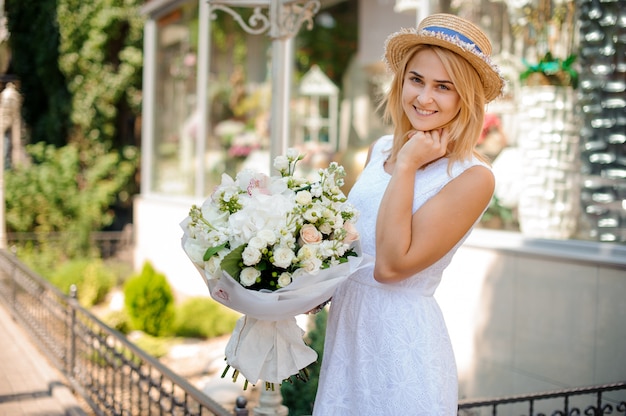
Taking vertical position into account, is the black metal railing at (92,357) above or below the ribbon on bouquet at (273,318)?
below

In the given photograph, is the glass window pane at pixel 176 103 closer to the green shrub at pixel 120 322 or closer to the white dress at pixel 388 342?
the green shrub at pixel 120 322

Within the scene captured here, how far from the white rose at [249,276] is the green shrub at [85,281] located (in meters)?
8.68

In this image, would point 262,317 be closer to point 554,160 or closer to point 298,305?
point 298,305

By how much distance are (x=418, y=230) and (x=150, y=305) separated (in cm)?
670

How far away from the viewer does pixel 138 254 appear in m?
12.4

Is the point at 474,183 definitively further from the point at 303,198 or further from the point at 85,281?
the point at 85,281

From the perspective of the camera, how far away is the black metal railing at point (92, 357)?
4.19m

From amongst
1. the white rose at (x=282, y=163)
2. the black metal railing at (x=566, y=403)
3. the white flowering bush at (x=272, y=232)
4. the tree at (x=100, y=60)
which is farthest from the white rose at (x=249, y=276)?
the tree at (x=100, y=60)

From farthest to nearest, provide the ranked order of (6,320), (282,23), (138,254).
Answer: (138,254), (6,320), (282,23)

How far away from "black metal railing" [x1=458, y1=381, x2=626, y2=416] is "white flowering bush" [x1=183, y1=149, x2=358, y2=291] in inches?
63.7

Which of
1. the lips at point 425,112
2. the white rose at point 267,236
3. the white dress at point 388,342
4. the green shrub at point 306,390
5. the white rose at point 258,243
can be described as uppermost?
the lips at point 425,112

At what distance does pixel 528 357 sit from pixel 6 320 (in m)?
6.39

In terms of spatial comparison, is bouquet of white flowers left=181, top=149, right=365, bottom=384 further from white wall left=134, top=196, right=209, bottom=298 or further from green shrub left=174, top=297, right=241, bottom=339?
white wall left=134, top=196, right=209, bottom=298

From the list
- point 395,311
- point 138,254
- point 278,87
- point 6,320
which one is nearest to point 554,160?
point 278,87
